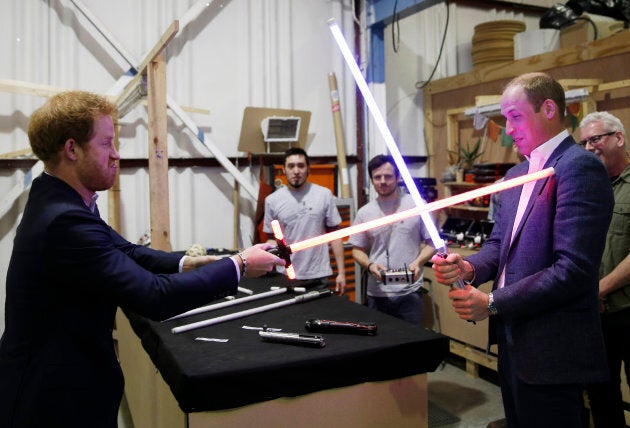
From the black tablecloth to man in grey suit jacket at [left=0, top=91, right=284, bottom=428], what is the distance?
257mm

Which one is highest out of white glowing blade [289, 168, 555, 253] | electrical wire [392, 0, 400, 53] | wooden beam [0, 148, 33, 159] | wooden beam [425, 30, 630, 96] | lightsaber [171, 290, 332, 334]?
electrical wire [392, 0, 400, 53]

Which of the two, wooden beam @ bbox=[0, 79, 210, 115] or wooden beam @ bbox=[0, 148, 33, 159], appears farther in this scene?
wooden beam @ bbox=[0, 148, 33, 159]

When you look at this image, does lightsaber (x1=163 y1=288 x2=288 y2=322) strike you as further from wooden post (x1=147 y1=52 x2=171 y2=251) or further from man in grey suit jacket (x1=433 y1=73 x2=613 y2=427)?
man in grey suit jacket (x1=433 y1=73 x2=613 y2=427)

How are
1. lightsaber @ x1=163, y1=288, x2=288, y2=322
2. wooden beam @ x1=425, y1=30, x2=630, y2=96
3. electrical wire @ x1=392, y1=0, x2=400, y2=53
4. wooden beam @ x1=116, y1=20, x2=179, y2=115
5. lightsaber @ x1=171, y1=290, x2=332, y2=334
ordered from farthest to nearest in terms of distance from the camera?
electrical wire @ x1=392, y1=0, x2=400, y2=53 → wooden beam @ x1=425, y1=30, x2=630, y2=96 → wooden beam @ x1=116, y1=20, x2=179, y2=115 → lightsaber @ x1=163, y1=288, x2=288, y2=322 → lightsaber @ x1=171, y1=290, x2=332, y2=334

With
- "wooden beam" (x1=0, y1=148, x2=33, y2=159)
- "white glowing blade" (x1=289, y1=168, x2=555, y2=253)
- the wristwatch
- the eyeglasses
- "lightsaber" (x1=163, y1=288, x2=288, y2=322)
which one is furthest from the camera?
"wooden beam" (x1=0, y1=148, x2=33, y2=159)

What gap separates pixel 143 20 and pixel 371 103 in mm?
3963

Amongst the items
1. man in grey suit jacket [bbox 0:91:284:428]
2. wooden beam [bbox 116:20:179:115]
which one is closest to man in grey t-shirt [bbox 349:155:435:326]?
wooden beam [bbox 116:20:179:115]

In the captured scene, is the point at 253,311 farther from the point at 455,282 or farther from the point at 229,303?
the point at 455,282

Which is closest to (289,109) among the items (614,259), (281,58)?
(281,58)

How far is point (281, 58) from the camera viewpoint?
5332 millimetres

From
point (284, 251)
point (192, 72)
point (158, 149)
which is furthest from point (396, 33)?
point (284, 251)

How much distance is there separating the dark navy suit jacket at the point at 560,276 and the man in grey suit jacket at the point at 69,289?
0.95 m

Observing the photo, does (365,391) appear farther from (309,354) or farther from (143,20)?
(143,20)

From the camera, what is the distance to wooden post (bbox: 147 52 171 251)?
10.2 ft
